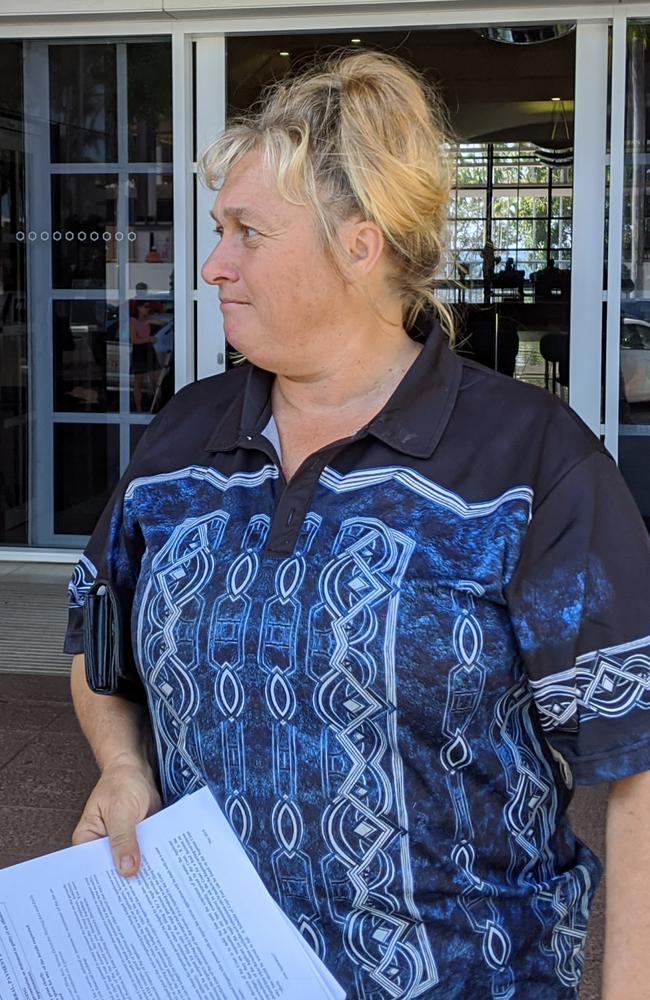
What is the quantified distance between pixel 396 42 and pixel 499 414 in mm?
6703

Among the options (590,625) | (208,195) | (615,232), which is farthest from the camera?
(208,195)

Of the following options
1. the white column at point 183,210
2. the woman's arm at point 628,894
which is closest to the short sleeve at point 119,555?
the woman's arm at point 628,894

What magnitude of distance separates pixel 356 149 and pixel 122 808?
80 centimetres

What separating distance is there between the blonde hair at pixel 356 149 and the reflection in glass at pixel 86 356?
18.1ft

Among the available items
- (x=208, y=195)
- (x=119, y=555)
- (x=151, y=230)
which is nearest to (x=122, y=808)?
(x=119, y=555)

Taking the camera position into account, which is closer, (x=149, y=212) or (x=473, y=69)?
(x=149, y=212)

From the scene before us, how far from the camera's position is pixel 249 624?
141 cm

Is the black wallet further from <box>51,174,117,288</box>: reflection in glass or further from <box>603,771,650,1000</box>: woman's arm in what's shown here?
<box>51,174,117,288</box>: reflection in glass

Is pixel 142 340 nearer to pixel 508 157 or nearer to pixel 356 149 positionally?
pixel 356 149

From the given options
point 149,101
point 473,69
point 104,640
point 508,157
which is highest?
point 508,157

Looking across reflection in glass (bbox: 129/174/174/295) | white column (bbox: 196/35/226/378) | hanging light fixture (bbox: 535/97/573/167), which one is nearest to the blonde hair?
white column (bbox: 196/35/226/378)

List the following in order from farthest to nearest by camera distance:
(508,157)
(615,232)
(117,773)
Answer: (508,157)
(615,232)
(117,773)

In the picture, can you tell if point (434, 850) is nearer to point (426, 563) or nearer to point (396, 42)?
point (426, 563)

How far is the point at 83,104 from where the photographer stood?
6.75 meters
